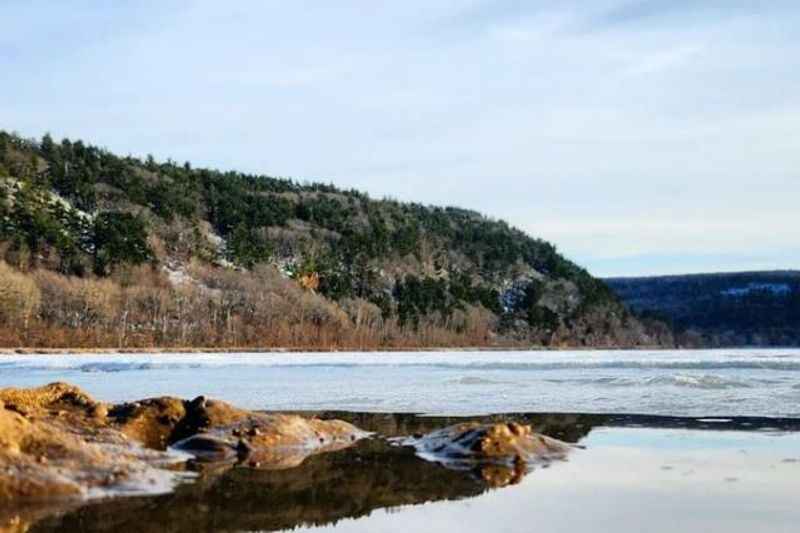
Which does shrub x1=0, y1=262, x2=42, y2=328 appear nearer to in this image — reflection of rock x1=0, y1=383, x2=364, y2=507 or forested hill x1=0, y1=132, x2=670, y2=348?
forested hill x1=0, y1=132, x2=670, y2=348

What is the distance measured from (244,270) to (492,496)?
128 m

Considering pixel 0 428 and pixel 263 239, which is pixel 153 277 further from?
pixel 0 428

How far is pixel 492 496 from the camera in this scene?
916cm

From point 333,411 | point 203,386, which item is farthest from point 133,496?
point 203,386

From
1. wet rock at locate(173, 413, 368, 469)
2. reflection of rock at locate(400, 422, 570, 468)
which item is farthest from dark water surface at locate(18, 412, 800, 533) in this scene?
wet rock at locate(173, 413, 368, 469)

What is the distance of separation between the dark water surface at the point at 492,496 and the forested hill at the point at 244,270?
8515cm

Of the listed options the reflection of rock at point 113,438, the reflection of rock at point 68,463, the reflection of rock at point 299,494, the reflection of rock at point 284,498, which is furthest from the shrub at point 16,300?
the reflection of rock at point 284,498

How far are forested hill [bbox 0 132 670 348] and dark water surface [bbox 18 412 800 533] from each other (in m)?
85.2

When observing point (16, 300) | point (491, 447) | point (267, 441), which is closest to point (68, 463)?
point (267, 441)

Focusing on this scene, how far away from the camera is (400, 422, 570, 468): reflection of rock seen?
38.0 feet

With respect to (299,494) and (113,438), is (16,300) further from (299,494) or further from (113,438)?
(299,494)

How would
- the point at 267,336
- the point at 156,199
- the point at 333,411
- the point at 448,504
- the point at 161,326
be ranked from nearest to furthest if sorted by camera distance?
the point at 448,504 → the point at 333,411 → the point at 161,326 → the point at 267,336 → the point at 156,199

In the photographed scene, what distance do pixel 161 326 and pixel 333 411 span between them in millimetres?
87858

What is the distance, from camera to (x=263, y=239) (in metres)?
151
